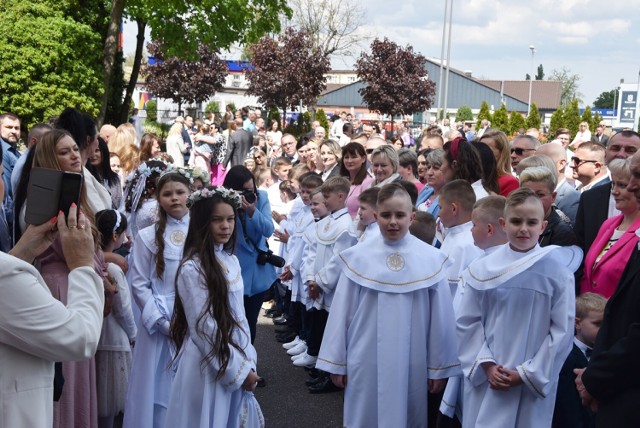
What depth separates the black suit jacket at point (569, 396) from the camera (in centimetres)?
494

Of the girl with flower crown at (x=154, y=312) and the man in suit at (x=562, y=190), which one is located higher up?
the man in suit at (x=562, y=190)

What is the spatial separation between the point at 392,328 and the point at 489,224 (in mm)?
928

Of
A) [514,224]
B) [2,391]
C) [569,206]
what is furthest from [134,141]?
[2,391]

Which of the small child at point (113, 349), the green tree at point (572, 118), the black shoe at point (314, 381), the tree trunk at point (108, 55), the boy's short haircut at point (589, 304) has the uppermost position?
the tree trunk at point (108, 55)

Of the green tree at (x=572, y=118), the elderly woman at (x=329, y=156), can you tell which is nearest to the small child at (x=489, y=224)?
the elderly woman at (x=329, y=156)

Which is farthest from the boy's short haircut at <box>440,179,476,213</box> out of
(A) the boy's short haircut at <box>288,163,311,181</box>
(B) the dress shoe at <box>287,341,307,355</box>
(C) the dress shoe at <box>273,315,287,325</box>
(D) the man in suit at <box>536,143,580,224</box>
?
(C) the dress shoe at <box>273,315,287,325</box>

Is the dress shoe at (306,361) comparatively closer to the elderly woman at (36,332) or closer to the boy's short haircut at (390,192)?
the boy's short haircut at (390,192)

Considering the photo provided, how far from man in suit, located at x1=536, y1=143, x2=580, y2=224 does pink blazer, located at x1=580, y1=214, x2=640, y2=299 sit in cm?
139

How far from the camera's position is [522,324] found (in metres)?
4.64

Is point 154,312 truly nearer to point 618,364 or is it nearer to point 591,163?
point 618,364

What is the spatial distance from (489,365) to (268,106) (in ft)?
131

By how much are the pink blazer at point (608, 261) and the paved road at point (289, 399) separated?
2457 millimetres

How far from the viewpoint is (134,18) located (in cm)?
2083

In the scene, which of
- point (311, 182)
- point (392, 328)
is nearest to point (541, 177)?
point (392, 328)
